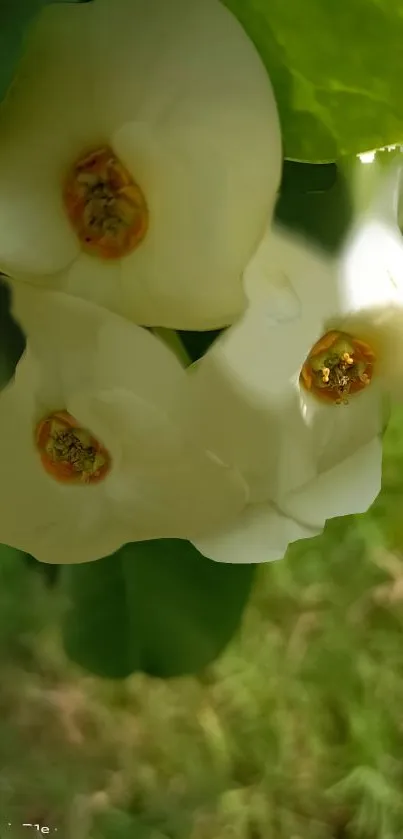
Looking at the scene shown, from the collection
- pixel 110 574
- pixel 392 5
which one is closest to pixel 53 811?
pixel 110 574

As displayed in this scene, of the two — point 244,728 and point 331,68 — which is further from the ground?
point 331,68

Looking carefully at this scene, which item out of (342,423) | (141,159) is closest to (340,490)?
(342,423)

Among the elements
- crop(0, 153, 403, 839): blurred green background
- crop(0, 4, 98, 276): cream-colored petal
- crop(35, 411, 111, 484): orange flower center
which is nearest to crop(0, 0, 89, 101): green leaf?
crop(0, 4, 98, 276): cream-colored petal

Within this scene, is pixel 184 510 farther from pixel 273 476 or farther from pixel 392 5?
pixel 392 5

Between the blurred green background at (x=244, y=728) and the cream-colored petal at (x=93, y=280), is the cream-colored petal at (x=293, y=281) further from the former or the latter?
the blurred green background at (x=244, y=728)

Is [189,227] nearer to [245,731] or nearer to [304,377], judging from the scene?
[304,377]

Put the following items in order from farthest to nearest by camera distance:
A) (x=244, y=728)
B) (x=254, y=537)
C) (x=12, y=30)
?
(x=244, y=728)
(x=254, y=537)
(x=12, y=30)
